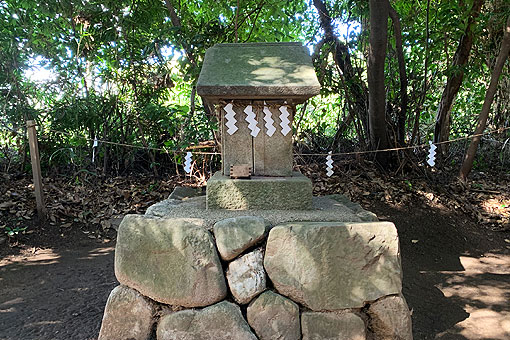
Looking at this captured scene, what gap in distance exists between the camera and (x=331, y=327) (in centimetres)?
225

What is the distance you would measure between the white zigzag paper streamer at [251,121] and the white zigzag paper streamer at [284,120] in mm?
185

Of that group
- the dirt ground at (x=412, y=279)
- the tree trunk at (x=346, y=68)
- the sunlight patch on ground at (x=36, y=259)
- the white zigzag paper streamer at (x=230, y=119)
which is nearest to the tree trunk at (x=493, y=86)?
the dirt ground at (x=412, y=279)

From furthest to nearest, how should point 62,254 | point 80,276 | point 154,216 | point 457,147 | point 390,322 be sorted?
1. point 457,147
2. point 62,254
3. point 80,276
4. point 154,216
5. point 390,322

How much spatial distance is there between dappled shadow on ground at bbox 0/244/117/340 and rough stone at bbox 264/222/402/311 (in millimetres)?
1452

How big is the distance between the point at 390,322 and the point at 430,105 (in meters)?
4.64

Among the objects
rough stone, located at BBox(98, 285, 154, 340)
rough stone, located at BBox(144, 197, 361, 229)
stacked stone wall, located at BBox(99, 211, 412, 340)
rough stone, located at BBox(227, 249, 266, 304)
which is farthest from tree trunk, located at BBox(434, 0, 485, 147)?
rough stone, located at BBox(98, 285, 154, 340)

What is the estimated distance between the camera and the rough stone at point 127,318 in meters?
2.30

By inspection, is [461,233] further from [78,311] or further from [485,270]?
[78,311]

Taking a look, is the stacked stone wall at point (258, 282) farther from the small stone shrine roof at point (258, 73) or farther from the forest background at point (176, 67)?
the forest background at point (176, 67)

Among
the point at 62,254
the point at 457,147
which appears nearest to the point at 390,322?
the point at 62,254

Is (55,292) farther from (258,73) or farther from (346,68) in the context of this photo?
(346,68)

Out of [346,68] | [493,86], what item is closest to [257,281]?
[346,68]

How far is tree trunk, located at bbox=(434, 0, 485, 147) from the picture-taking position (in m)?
5.02

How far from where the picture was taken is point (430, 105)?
594cm
